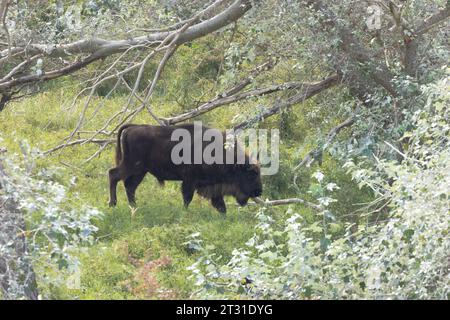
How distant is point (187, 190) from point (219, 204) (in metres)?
0.47

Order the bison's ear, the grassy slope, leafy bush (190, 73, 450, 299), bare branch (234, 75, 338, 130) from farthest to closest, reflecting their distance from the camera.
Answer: the bison's ear, bare branch (234, 75, 338, 130), the grassy slope, leafy bush (190, 73, 450, 299)

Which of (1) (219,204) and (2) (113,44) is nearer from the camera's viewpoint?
(2) (113,44)

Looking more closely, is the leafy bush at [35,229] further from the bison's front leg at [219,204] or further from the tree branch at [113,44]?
the bison's front leg at [219,204]

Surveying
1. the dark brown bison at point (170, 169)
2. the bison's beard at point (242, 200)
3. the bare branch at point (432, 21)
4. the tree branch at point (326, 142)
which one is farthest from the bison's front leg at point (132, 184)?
the bare branch at point (432, 21)

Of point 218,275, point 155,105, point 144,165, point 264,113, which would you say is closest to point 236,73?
point 264,113

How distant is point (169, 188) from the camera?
14281 millimetres

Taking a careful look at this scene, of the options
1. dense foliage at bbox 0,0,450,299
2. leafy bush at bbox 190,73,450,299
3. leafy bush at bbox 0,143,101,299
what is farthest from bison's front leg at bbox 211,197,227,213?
leafy bush at bbox 0,143,101,299

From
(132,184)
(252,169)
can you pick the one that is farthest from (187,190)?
(252,169)

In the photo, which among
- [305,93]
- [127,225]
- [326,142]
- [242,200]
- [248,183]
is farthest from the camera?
[248,183]

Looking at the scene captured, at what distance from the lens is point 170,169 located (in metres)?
13.6

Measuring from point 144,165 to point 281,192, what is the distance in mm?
1843

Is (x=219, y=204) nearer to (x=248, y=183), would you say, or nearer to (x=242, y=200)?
(x=242, y=200)

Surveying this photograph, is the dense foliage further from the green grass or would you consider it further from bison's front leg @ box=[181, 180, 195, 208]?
bison's front leg @ box=[181, 180, 195, 208]

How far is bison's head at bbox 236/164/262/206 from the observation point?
13781 mm
